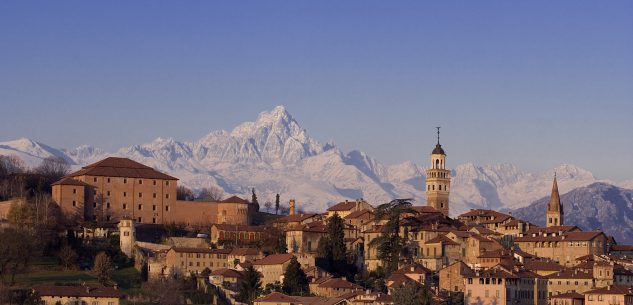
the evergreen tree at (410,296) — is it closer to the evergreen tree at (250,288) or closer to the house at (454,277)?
the house at (454,277)

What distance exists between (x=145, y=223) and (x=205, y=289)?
1797 cm

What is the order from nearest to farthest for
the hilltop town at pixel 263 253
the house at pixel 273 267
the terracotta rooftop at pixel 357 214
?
1. the hilltop town at pixel 263 253
2. the house at pixel 273 267
3. the terracotta rooftop at pixel 357 214

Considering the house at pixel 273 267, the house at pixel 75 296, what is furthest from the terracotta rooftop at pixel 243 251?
the house at pixel 75 296

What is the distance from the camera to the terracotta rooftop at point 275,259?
285 ft

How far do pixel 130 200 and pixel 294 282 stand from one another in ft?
75.6

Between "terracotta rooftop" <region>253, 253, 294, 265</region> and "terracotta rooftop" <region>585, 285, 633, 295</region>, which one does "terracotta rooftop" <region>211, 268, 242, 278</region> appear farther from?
"terracotta rooftop" <region>585, 285, 633, 295</region>

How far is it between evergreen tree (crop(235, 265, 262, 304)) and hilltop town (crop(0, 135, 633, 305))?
3.4 inches

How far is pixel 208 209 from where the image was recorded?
105000 mm

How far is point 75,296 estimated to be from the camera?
7819 centimetres

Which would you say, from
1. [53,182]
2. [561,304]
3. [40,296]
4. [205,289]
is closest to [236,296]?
[205,289]

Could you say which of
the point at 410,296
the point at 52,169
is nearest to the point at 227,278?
the point at 410,296

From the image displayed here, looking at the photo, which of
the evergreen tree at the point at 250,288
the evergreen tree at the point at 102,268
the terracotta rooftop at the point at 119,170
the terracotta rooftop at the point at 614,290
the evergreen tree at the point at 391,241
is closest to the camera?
the terracotta rooftop at the point at 614,290

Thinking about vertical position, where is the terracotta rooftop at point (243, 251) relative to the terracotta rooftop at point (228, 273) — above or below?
above

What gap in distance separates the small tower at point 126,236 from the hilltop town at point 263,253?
0.31 feet
